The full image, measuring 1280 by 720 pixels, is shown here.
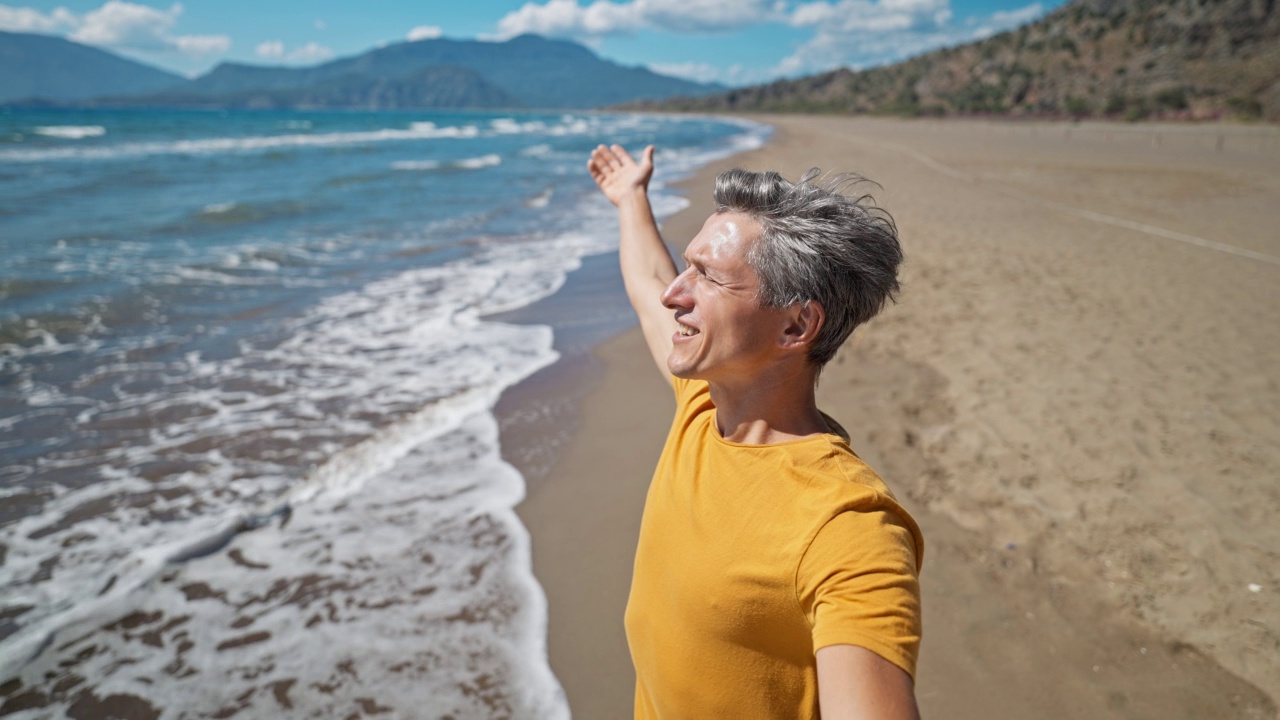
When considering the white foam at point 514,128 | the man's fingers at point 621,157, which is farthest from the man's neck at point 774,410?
the white foam at point 514,128

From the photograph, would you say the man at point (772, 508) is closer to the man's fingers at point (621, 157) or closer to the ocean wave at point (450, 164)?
the man's fingers at point (621, 157)

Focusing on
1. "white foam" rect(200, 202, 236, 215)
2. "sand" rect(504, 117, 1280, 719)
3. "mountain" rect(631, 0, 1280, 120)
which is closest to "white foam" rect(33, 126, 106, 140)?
"white foam" rect(200, 202, 236, 215)

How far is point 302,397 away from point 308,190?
1518 cm

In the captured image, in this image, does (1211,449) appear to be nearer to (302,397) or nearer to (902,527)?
(902,527)

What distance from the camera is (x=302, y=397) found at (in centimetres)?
558

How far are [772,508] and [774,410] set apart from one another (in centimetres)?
25

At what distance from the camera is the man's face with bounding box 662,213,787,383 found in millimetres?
1295

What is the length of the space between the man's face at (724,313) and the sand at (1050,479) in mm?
768

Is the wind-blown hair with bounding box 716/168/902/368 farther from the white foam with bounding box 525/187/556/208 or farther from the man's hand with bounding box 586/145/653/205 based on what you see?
the white foam with bounding box 525/187/556/208

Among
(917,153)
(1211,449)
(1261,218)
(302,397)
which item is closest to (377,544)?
(302,397)

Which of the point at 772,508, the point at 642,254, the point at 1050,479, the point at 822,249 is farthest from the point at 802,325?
the point at 1050,479

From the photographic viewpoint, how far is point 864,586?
98 cm

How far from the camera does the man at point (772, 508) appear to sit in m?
0.99

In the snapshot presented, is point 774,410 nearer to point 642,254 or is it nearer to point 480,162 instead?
point 642,254
